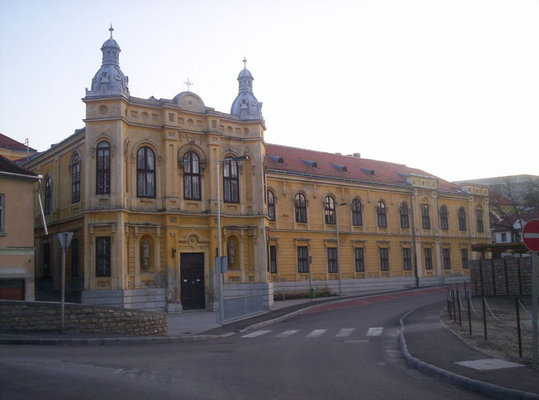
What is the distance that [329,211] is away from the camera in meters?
45.9

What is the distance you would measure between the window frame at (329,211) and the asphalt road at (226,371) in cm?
2628

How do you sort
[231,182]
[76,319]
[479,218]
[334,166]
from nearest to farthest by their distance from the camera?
[76,319] → [231,182] → [334,166] → [479,218]

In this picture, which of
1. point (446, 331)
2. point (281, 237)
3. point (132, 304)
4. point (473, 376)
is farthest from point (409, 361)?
point (281, 237)

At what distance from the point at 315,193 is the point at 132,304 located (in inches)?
808

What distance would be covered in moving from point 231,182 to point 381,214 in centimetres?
2085

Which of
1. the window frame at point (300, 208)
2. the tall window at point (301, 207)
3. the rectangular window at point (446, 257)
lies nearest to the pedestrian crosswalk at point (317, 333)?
the window frame at point (300, 208)

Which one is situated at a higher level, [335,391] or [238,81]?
[238,81]

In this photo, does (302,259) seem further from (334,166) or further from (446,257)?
(446,257)

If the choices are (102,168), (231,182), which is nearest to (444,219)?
(231,182)

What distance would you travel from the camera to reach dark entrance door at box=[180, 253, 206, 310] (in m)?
30.6

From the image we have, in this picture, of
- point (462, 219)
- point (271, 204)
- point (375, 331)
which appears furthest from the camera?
point (462, 219)

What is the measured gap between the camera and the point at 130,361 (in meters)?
13.1

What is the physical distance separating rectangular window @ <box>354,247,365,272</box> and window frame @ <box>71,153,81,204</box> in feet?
79.9

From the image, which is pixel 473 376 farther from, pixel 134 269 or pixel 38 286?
pixel 38 286
